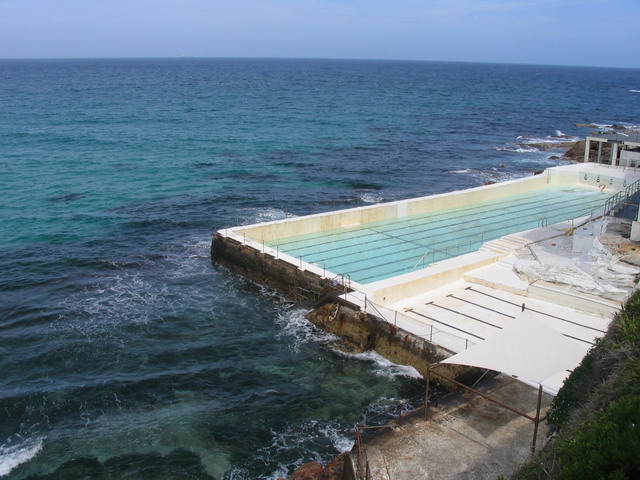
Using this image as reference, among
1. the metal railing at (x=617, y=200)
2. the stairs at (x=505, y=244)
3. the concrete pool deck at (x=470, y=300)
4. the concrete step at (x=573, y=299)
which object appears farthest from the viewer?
the metal railing at (x=617, y=200)

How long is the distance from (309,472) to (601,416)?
649cm

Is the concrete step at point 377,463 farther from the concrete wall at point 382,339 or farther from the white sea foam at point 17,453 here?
the white sea foam at point 17,453

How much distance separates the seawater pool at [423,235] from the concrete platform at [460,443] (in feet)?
29.2

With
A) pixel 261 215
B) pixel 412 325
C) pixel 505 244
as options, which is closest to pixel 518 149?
pixel 261 215

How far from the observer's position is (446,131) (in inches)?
2864

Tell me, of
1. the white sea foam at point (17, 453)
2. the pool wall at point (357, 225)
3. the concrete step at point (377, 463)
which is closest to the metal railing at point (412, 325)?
the pool wall at point (357, 225)

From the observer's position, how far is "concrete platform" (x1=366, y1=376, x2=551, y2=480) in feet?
39.2

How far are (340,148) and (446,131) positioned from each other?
2004 centimetres

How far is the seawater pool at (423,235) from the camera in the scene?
24.0 meters

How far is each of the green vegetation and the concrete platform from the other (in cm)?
129

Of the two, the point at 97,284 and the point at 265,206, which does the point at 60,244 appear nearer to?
the point at 97,284

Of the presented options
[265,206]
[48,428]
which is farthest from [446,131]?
[48,428]

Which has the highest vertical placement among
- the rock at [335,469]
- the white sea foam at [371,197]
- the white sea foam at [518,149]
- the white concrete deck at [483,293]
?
the white sea foam at [518,149]

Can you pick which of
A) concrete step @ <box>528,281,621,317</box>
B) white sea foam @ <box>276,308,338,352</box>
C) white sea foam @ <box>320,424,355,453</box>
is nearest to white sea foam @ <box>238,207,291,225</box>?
white sea foam @ <box>276,308,338,352</box>
